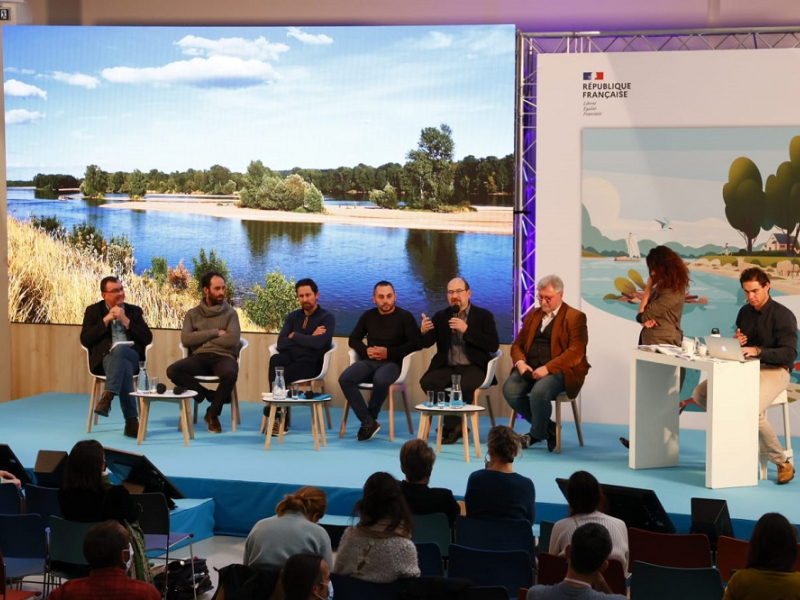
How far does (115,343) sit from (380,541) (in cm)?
492

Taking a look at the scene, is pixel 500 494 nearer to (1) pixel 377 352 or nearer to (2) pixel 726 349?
(2) pixel 726 349

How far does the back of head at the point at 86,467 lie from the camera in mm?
→ 4691

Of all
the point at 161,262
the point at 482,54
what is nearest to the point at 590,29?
the point at 482,54

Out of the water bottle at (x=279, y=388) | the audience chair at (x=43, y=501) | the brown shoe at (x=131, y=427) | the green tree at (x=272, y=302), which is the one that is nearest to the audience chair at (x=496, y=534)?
the audience chair at (x=43, y=501)

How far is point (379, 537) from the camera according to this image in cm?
389

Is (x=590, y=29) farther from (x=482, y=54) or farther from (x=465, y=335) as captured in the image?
(x=465, y=335)

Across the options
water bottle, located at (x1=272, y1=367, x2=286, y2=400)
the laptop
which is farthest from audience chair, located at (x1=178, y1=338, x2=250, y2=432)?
the laptop

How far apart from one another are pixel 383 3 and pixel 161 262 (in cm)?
301

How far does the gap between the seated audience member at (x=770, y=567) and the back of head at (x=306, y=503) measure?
1535 mm

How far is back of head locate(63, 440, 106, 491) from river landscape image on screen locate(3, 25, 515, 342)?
4.78m

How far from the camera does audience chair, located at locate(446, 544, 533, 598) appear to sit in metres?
4.11

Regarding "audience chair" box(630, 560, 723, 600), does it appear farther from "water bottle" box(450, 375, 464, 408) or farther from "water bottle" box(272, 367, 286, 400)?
"water bottle" box(272, 367, 286, 400)

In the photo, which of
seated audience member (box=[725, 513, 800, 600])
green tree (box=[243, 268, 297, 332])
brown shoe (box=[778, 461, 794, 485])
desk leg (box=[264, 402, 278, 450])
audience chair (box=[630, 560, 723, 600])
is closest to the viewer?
seated audience member (box=[725, 513, 800, 600])

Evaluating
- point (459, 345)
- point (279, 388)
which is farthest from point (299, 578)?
point (459, 345)
